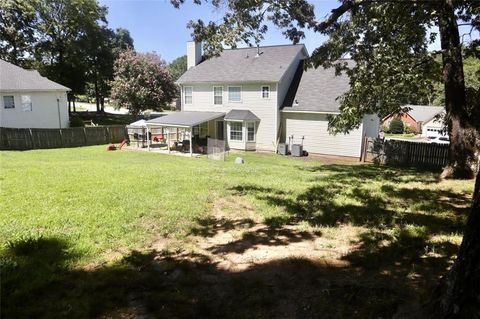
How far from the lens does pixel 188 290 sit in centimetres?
414

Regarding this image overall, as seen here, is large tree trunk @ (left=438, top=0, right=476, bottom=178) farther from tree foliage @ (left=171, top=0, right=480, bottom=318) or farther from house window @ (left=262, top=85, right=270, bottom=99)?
house window @ (left=262, top=85, right=270, bottom=99)

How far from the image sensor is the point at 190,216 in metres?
6.81

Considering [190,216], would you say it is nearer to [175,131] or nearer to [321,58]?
[321,58]

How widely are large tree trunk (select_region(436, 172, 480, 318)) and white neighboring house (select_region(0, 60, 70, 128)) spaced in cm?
3005

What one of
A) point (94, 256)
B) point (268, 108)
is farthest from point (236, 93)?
point (94, 256)

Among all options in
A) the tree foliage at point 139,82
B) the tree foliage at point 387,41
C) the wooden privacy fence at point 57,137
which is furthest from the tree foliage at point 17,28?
the tree foliage at point 387,41

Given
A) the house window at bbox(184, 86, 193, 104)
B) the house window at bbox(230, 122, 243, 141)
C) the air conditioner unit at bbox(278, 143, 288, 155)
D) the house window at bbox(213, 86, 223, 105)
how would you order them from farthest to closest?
the house window at bbox(184, 86, 193, 104)
the house window at bbox(213, 86, 223, 105)
the house window at bbox(230, 122, 243, 141)
the air conditioner unit at bbox(278, 143, 288, 155)

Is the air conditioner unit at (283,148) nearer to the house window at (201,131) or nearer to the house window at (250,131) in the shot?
the house window at (250,131)

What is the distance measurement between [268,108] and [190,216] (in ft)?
67.6

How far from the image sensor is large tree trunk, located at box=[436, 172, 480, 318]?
2.62 meters

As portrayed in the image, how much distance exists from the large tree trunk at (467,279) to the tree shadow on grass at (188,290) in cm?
73

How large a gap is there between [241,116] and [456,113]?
1694cm

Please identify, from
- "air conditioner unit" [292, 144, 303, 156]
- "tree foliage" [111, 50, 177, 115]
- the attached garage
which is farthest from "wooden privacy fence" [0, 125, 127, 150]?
"air conditioner unit" [292, 144, 303, 156]

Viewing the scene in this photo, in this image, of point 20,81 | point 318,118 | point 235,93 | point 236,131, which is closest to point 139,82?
point 20,81
